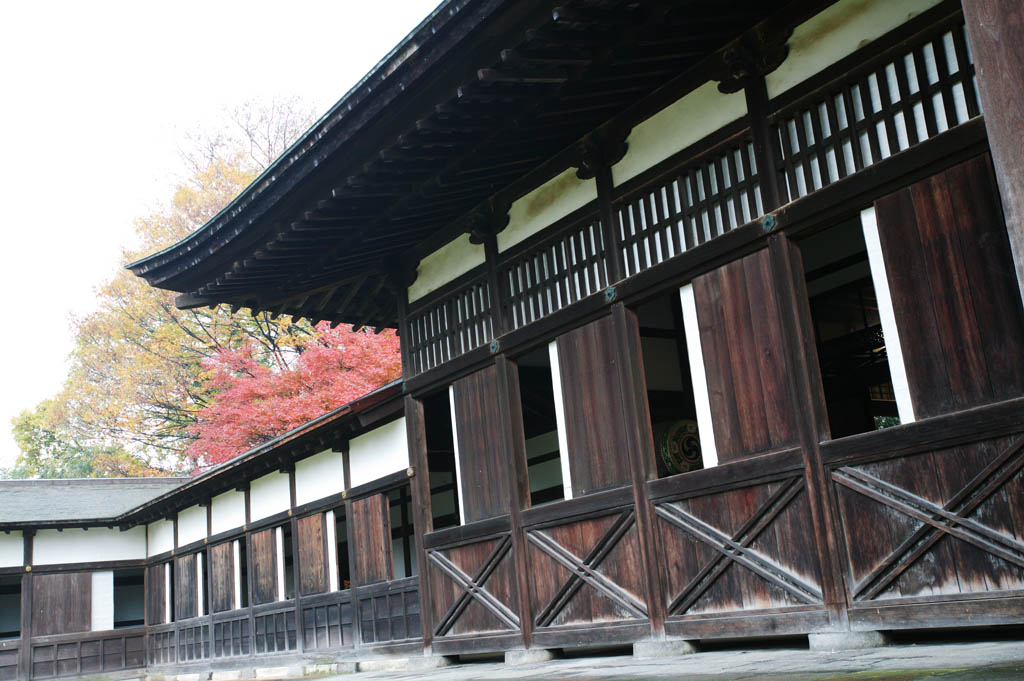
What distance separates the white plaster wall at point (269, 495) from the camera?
15.2 metres

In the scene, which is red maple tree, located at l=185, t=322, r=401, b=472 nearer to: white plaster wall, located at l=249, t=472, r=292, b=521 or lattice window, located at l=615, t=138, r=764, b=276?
white plaster wall, located at l=249, t=472, r=292, b=521

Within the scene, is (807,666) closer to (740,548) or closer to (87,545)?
(740,548)

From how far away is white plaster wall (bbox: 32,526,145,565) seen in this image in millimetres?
20359

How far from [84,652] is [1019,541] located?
1948cm

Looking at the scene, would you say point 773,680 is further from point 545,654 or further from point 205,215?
point 205,215

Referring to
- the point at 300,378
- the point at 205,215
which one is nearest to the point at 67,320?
the point at 205,215

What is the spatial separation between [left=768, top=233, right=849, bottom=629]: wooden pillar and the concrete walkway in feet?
1.53

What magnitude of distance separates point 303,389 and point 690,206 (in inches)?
706

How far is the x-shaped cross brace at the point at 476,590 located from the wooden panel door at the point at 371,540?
182 centimetres

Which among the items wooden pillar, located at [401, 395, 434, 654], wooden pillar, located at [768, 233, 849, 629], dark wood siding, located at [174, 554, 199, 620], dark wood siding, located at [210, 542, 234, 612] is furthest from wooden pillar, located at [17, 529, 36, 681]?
wooden pillar, located at [768, 233, 849, 629]

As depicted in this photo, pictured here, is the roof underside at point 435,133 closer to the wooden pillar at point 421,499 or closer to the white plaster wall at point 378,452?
the wooden pillar at point 421,499

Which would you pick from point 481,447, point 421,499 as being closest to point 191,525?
point 421,499

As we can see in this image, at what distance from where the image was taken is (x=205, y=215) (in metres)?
34.6

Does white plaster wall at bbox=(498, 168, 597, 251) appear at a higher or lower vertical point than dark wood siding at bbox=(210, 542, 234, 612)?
higher
